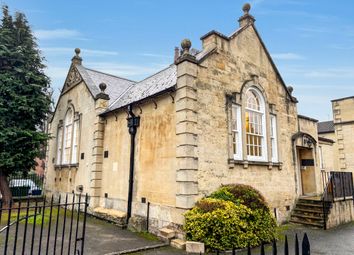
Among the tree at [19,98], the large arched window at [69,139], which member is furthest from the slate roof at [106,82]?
the tree at [19,98]

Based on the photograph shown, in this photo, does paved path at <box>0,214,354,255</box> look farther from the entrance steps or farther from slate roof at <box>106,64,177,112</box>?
slate roof at <box>106,64,177,112</box>

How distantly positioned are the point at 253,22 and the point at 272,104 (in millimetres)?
4301

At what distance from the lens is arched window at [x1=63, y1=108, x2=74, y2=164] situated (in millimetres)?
17750

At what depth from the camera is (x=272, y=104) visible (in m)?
13.4

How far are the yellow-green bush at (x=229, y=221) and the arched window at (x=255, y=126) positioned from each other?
9.59ft

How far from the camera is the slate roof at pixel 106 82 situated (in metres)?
16.1

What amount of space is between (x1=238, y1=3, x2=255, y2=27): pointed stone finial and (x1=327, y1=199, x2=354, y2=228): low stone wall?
952 cm

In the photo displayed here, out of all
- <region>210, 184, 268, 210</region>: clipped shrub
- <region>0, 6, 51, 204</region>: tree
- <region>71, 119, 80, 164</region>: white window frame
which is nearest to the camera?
<region>210, 184, 268, 210</region>: clipped shrub

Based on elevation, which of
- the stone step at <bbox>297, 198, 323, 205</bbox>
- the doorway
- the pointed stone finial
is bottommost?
the stone step at <bbox>297, 198, 323, 205</bbox>

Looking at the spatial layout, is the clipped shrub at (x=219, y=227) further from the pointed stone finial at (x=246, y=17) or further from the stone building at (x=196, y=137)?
the pointed stone finial at (x=246, y=17)

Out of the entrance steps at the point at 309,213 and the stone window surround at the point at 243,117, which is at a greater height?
the stone window surround at the point at 243,117

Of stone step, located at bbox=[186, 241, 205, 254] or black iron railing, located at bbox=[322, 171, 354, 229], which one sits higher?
black iron railing, located at bbox=[322, 171, 354, 229]

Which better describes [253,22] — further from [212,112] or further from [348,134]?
[348,134]

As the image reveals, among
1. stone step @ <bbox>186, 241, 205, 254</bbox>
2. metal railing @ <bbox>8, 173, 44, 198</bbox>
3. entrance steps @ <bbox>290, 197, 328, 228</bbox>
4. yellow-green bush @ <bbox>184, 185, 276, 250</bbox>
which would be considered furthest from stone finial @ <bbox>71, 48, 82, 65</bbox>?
entrance steps @ <bbox>290, 197, 328, 228</bbox>
